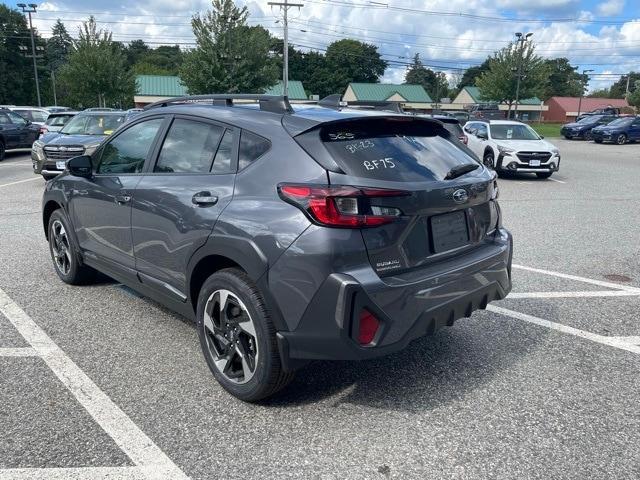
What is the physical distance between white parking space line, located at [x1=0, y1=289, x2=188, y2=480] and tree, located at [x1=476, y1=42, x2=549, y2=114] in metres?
56.7

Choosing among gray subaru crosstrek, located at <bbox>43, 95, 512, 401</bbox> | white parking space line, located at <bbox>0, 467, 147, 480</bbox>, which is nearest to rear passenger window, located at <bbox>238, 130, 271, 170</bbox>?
gray subaru crosstrek, located at <bbox>43, 95, 512, 401</bbox>

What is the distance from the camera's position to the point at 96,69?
39938mm

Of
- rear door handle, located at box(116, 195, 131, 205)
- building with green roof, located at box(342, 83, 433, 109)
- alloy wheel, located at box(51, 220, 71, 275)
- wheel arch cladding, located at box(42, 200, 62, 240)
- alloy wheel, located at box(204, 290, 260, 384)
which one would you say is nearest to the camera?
alloy wheel, located at box(204, 290, 260, 384)

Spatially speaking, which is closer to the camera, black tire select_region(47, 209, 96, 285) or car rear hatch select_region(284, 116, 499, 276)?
car rear hatch select_region(284, 116, 499, 276)

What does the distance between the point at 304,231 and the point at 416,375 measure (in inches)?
56.3

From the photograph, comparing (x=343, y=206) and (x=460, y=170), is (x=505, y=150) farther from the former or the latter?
(x=343, y=206)

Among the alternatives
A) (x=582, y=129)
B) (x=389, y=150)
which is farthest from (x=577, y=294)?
(x=582, y=129)

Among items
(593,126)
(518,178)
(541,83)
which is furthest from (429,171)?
(541,83)

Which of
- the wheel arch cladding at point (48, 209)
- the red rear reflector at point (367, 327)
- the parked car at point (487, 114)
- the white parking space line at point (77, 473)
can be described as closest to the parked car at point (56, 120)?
the wheel arch cladding at point (48, 209)

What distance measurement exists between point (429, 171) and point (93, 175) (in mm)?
2966

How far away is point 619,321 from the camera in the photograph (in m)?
4.57

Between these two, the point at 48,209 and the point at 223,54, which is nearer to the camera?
the point at 48,209

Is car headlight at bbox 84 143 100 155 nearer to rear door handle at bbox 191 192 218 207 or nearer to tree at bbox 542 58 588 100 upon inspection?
rear door handle at bbox 191 192 218 207

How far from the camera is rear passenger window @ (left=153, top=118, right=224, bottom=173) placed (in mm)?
3508
